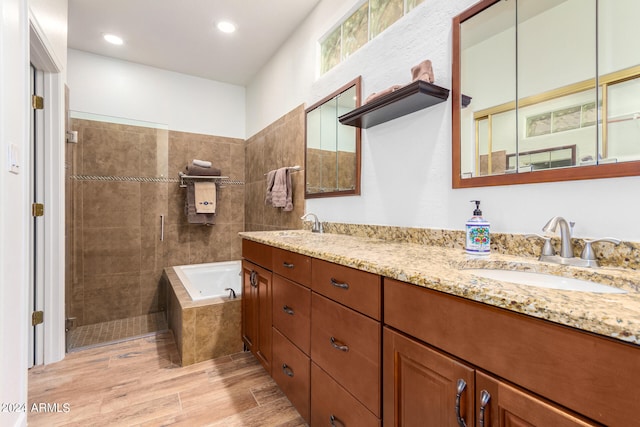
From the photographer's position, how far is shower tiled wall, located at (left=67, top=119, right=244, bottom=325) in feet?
9.12

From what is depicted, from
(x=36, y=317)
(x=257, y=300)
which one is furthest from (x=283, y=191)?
Answer: (x=36, y=317)

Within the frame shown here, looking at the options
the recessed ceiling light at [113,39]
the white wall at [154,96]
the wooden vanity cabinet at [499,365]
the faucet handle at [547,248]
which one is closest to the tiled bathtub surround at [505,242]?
the faucet handle at [547,248]

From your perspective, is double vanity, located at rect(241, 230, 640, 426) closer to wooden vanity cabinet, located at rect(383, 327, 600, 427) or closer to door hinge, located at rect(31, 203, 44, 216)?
wooden vanity cabinet, located at rect(383, 327, 600, 427)

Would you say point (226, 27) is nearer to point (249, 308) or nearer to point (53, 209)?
point (53, 209)

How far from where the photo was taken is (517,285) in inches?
26.6

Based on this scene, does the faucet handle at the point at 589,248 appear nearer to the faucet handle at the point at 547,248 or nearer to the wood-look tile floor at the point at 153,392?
the faucet handle at the point at 547,248

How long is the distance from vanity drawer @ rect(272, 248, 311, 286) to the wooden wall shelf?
80 centimetres

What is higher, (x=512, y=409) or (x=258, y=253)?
(x=258, y=253)

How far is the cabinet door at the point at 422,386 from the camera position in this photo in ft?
2.27

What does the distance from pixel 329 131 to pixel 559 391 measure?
1.88 meters

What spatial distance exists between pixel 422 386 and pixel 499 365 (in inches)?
9.8

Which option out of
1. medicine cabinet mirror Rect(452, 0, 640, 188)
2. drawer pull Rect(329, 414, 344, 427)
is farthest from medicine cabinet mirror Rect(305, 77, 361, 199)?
Result: drawer pull Rect(329, 414, 344, 427)

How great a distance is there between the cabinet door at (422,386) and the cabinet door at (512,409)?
3 cm
